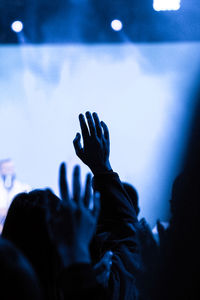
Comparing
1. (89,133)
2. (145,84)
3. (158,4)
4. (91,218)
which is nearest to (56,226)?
(91,218)

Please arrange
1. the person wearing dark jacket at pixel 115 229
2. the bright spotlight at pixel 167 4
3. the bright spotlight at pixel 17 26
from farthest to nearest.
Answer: the bright spotlight at pixel 17 26 → the bright spotlight at pixel 167 4 → the person wearing dark jacket at pixel 115 229

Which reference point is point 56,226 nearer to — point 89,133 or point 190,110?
point 89,133

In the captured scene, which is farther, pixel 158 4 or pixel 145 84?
pixel 145 84

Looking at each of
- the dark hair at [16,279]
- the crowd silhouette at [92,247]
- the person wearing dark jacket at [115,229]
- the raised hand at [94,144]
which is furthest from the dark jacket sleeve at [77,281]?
the raised hand at [94,144]

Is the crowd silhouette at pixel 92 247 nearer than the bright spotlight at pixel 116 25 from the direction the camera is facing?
Yes

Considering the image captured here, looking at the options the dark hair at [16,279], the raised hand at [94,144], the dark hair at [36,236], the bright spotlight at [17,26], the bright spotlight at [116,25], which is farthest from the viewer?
the bright spotlight at [17,26]

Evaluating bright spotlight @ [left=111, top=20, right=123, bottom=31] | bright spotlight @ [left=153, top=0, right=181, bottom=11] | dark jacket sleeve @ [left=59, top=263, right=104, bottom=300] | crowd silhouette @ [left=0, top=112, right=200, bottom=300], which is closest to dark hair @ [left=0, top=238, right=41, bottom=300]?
crowd silhouette @ [left=0, top=112, right=200, bottom=300]

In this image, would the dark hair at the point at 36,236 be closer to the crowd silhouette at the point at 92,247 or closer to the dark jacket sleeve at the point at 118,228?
the crowd silhouette at the point at 92,247

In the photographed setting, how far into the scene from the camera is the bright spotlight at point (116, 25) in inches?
134

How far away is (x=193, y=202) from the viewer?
867 millimetres

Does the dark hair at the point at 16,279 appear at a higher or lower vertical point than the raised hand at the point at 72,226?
lower

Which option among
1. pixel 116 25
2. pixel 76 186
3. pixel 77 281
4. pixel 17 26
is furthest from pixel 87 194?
pixel 17 26

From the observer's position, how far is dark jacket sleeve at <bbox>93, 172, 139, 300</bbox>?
3.35 ft

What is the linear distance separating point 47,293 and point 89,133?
1.74 feet
